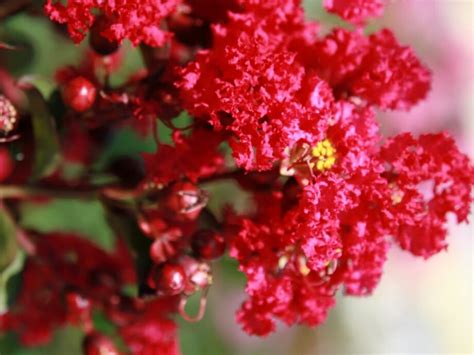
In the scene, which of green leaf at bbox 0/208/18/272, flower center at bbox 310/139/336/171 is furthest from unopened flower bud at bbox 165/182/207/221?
green leaf at bbox 0/208/18/272

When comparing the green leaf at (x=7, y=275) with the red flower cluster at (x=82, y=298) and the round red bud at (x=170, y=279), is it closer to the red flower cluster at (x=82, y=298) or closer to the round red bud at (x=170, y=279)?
the red flower cluster at (x=82, y=298)

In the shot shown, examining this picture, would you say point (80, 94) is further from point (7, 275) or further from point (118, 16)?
point (7, 275)

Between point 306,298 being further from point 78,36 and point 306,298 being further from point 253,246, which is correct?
point 78,36

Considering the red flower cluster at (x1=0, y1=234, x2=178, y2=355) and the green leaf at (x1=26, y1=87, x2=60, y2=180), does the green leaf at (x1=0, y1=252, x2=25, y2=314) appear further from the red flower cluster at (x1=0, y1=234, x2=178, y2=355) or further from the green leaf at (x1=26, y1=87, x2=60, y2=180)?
the green leaf at (x1=26, y1=87, x2=60, y2=180)

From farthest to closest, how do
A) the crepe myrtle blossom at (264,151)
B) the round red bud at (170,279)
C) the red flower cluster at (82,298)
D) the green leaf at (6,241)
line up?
the red flower cluster at (82,298) < the green leaf at (6,241) < the round red bud at (170,279) < the crepe myrtle blossom at (264,151)

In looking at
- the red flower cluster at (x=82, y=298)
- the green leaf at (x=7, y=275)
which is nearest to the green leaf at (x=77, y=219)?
the red flower cluster at (x=82, y=298)

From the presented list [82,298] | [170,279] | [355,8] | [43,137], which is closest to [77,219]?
[82,298]
